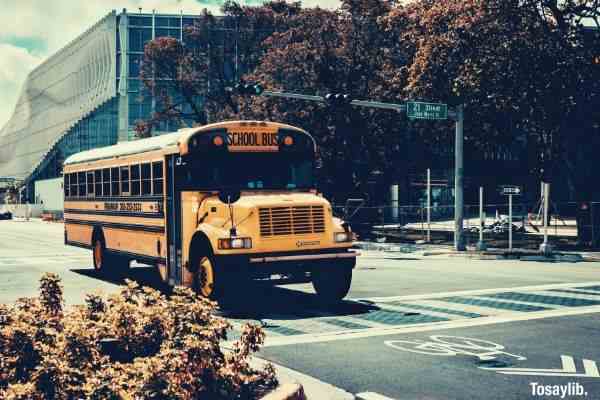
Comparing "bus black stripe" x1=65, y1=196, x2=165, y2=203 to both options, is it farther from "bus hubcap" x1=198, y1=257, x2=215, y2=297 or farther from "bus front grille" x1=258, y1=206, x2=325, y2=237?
"bus front grille" x1=258, y1=206, x2=325, y2=237

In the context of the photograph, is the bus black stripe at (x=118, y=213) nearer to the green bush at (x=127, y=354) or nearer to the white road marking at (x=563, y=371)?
the green bush at (x=127, y=354)

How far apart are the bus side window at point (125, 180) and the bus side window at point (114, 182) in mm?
338

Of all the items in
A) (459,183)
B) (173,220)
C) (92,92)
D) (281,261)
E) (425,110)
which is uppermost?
(92,92)

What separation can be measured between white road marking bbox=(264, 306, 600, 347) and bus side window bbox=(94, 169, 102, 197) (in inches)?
394

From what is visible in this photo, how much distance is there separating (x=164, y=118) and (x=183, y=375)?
56341 millimetres

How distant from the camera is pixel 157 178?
1521 cm

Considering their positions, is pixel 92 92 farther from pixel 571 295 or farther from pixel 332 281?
pixel 571 295

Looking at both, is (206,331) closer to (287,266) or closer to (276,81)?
(287,266)

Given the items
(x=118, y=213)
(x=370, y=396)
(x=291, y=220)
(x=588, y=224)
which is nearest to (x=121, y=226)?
(x=118, y=213)

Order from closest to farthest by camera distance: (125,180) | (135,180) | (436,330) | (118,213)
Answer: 1. (436,330)
2. (135,180)
3. (125,180)
4. (118,213)

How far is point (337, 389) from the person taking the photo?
7.54m

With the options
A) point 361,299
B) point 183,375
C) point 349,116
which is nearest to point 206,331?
point 183,375

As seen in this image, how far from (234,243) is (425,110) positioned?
17074mm

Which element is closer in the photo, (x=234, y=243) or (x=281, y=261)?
(x=234, y=243)
